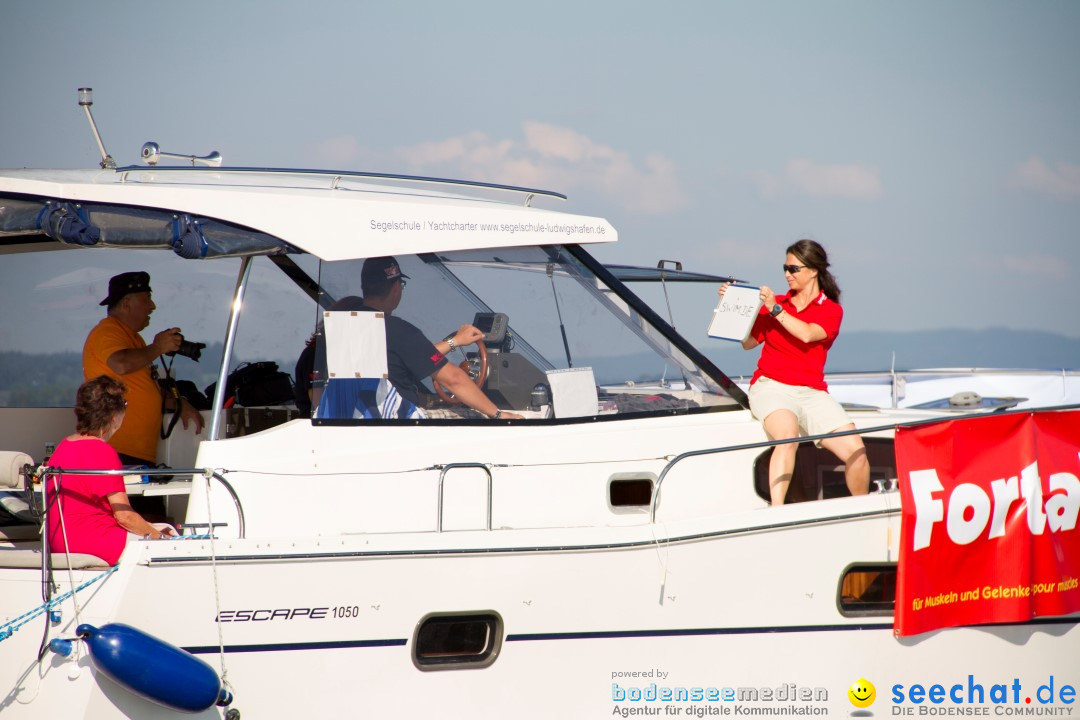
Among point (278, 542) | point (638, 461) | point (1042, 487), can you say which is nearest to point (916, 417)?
point (1042, 487)

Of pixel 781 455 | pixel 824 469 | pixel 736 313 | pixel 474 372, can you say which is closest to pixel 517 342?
pixel 474 372

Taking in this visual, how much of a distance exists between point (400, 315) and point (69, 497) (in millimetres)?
1552

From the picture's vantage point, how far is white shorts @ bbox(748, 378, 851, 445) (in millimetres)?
4875

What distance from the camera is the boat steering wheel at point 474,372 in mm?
4730

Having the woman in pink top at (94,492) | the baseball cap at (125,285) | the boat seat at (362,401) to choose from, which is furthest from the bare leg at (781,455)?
the baseball cap at (125,285)

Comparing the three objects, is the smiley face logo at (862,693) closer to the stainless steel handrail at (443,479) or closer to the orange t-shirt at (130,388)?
the stainless steel handrail at (443,479)

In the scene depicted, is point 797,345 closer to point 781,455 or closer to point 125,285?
point 781,455

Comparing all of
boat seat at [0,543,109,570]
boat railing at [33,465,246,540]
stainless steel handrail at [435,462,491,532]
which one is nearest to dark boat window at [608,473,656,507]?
stainless steel handrail at [435,462,491,532]

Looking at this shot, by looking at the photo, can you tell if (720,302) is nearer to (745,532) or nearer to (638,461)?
(638,461)

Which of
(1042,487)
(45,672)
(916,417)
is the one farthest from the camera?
(916,417)

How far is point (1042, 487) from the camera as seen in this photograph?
4.57 meters

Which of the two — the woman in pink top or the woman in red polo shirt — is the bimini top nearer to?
the woman in pink top

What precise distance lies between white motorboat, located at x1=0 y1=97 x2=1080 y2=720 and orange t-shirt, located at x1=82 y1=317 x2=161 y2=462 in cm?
63

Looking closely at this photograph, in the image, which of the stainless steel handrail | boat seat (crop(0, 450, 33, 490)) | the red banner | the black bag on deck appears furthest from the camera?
the black bag on deck
